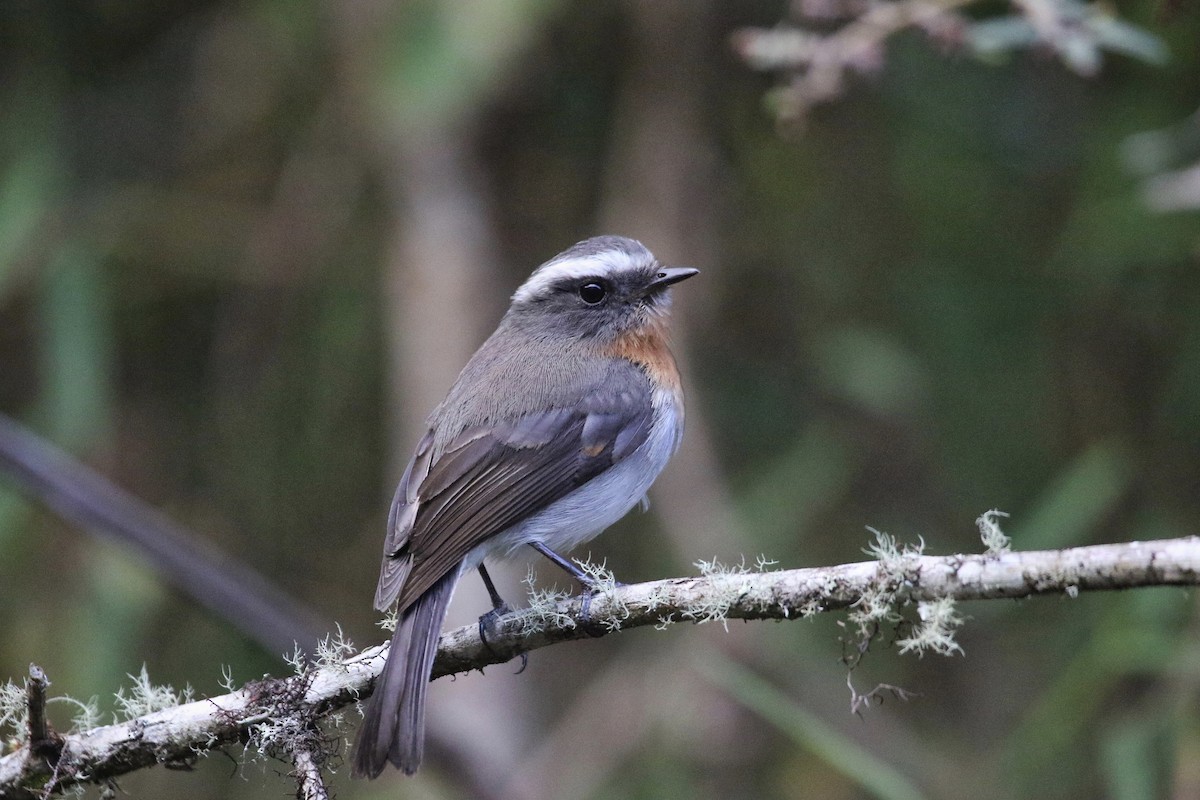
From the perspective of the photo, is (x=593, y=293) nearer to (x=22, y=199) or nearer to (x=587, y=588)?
(x=587, y=588)

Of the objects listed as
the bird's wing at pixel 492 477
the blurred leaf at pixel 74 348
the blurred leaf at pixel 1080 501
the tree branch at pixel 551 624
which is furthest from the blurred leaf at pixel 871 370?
the blurred leaf at pixel 74 348

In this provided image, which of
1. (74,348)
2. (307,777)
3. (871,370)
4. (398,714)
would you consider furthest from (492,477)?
(74,348)

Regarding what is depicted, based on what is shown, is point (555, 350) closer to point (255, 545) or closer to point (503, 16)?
point (503, 16)

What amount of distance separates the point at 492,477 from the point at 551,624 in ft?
2.36

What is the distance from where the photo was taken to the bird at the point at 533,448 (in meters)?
2.96

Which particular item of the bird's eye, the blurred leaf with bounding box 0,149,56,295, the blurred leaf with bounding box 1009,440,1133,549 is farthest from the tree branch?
the blurred leaf with bounding box 0,149,56,295

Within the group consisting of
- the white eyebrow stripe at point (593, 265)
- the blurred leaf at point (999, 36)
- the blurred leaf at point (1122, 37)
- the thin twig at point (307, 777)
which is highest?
the white eyebrow stripe at point (593, 265)

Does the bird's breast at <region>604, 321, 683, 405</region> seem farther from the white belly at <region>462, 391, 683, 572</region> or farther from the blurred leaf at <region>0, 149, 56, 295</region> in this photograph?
the blurred leaf at <region>0, 149, 56, 295</region>

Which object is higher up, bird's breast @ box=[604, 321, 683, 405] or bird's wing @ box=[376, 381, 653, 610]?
bird's breast @ box=[604, 321, 683, 405]

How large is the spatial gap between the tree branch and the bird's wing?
0.97ft

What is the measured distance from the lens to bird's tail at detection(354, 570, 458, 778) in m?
2.79

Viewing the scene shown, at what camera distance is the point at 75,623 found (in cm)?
540

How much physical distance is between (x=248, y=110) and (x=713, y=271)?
233cm

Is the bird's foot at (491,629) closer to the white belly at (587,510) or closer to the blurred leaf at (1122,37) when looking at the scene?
the white belly at (587,510)
